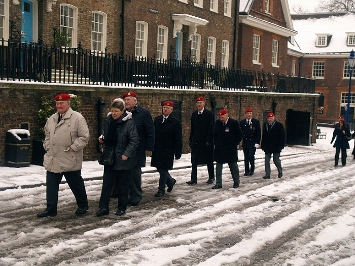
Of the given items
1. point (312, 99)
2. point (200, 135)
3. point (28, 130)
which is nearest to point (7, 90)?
point (28, 130)

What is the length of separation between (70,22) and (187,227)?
1358cm

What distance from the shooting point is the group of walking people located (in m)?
7.80

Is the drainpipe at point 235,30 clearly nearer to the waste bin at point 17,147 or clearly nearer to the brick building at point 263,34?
the brick building at point 263,34

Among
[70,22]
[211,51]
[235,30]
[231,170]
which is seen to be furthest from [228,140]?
[235,30]

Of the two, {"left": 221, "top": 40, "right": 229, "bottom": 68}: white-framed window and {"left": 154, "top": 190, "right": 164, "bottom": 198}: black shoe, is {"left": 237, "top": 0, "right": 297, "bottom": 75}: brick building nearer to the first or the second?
{"left": 221, "top": 40, "right": 229, "bottom": 68}: white-framed window

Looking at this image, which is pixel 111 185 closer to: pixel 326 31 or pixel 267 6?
pixel 267 6

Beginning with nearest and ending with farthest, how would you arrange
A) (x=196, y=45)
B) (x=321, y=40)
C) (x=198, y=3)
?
1. (x=198, y=3)
2. (x=196, y=45)
3. (x=321, y=40)

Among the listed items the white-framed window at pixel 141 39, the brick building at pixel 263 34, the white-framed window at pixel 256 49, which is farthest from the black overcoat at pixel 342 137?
the white-framed window at pixel 256 49

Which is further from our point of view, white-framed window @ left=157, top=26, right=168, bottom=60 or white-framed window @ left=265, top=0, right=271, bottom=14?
white-framed window @ left=265, top=0, right=271, bottom=14

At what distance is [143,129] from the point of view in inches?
357

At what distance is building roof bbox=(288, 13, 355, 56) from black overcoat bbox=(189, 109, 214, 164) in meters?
39.0

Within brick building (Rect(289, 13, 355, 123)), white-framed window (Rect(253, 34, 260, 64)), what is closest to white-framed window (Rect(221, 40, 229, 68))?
white-framed window (Rect(253, 34, 260, 64))

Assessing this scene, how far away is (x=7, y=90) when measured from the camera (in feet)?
40.7

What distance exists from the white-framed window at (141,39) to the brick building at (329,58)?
28.1 m
